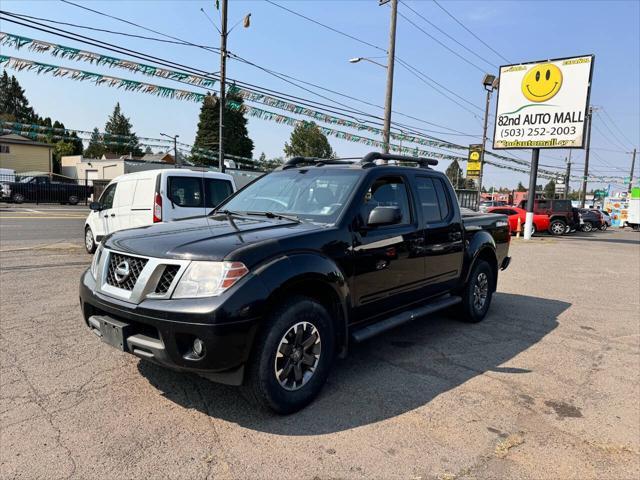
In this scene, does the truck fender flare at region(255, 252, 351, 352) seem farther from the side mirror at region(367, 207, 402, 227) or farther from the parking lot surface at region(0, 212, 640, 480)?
the parking lot surface at region(0, 212, 640, 480)

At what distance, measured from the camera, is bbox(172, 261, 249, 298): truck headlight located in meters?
2.76

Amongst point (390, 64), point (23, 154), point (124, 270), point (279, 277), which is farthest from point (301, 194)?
point (23, 154)

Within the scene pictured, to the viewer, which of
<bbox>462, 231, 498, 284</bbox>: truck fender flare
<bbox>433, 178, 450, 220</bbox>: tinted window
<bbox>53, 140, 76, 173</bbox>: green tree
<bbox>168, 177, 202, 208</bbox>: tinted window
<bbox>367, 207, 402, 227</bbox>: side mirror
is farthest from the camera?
<bbox>53, 140, 76, 173</bbox>: green tree

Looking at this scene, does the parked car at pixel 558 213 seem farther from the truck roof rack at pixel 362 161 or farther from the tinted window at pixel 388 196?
the tinted window at pixel 388 196

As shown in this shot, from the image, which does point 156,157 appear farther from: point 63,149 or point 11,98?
point 11,98

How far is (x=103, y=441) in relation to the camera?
273 centimetres

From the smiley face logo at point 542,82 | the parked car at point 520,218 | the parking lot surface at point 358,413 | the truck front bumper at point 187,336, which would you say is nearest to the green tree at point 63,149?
the parked car at point 520,218

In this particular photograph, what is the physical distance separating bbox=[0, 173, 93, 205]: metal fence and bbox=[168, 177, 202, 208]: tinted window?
26.4m

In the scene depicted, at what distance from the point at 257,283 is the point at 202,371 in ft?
2.07

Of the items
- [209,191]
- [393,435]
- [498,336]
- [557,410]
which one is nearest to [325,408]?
[393,435]

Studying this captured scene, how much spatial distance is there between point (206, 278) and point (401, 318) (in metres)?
2.07

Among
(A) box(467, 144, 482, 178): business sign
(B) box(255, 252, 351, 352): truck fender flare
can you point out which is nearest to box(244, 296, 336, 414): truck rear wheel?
(B) box(255, 252, 351, 352): truck fender flare

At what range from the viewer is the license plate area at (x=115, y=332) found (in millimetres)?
2896

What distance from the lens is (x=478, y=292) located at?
5742mm
